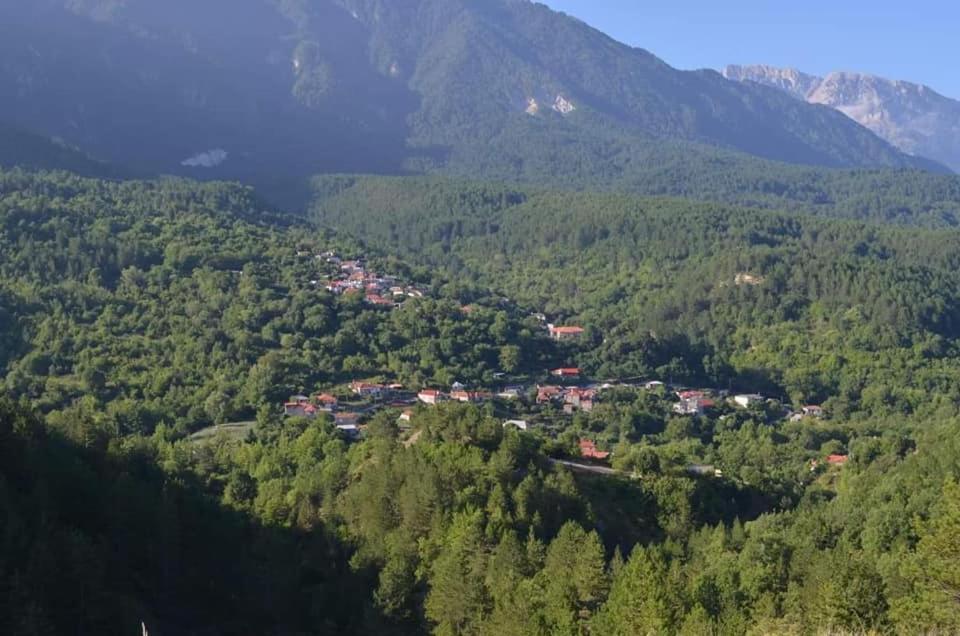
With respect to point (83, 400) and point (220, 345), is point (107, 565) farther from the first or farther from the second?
point (220, 345)

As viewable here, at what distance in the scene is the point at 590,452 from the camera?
48.2 meters

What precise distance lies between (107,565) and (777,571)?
17.3m

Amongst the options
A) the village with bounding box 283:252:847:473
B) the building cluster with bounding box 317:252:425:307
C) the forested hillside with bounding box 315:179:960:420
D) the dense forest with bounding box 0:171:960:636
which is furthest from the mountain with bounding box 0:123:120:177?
the village with bounding box 283:252:847:473

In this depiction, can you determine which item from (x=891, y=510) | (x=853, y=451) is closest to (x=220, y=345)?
(x=853, y=451)

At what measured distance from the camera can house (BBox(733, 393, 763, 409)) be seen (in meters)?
71.1

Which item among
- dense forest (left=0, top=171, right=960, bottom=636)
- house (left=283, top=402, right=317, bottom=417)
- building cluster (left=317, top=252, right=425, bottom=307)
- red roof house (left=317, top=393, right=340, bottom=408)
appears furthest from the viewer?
building cluster (left=317, top=252, right=425, bottom=307)

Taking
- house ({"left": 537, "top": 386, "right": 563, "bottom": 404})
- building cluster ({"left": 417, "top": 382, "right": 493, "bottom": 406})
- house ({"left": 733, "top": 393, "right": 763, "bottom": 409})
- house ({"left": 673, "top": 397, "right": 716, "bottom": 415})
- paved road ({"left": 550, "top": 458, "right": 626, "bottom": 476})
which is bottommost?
building cluster ({"left": 417, "top": 382, "right": 493, "bottom": 406})

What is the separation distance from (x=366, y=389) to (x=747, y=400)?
1036 inches

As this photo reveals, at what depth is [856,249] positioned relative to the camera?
118 m

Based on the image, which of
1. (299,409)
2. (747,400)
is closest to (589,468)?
(299,409)

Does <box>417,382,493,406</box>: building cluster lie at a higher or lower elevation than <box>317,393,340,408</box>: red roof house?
higher

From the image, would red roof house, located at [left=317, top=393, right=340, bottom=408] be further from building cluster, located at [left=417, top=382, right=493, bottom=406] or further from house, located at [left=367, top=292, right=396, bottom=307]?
house, located at [left=367, top=292, right=396, bottom=307]

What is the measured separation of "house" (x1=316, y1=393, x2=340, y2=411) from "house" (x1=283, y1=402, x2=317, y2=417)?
65 centimetres

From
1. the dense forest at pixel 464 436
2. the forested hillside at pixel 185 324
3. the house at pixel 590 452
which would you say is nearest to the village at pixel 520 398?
the house at pixel 590 452
